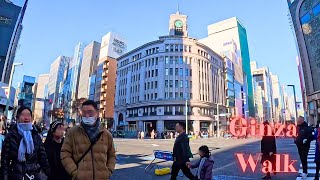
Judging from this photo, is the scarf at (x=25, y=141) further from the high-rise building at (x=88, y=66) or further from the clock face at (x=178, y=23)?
the high-rise building at (x=88, y=66)

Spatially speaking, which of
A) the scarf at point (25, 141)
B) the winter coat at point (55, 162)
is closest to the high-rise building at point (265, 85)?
the winter coat at point (55, 162)

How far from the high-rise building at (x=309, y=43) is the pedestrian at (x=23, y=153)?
63523 mm

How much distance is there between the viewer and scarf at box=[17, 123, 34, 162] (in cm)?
411

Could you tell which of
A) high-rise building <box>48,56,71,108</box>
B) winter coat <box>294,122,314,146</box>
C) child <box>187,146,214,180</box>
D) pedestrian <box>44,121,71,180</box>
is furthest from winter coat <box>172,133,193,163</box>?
high-rise building <box>48,56,71,108</box>

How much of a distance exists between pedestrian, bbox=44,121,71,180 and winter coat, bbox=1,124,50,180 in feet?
0.80

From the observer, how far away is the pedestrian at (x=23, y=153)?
13.3 ft

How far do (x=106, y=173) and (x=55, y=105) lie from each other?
14978cm

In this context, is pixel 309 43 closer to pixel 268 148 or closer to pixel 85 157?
pixel 268 148

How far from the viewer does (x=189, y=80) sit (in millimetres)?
72062

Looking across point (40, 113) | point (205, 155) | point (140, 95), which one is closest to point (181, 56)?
point (140, 95)

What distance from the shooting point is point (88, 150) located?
11.3 feet

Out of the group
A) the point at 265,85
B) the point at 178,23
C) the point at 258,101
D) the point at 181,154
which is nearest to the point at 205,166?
the point at 181,154

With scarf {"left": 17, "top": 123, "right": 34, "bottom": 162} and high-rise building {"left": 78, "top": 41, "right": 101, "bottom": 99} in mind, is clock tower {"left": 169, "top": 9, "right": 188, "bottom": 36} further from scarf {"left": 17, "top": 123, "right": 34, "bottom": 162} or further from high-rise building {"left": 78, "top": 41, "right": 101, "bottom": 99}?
scarf {"left": 17, "top": 123, "right": 34, "bottom": 162}

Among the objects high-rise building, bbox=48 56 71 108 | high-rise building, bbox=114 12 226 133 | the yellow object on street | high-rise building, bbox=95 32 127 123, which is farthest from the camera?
high-rise building, bbox=48 56 71 108
